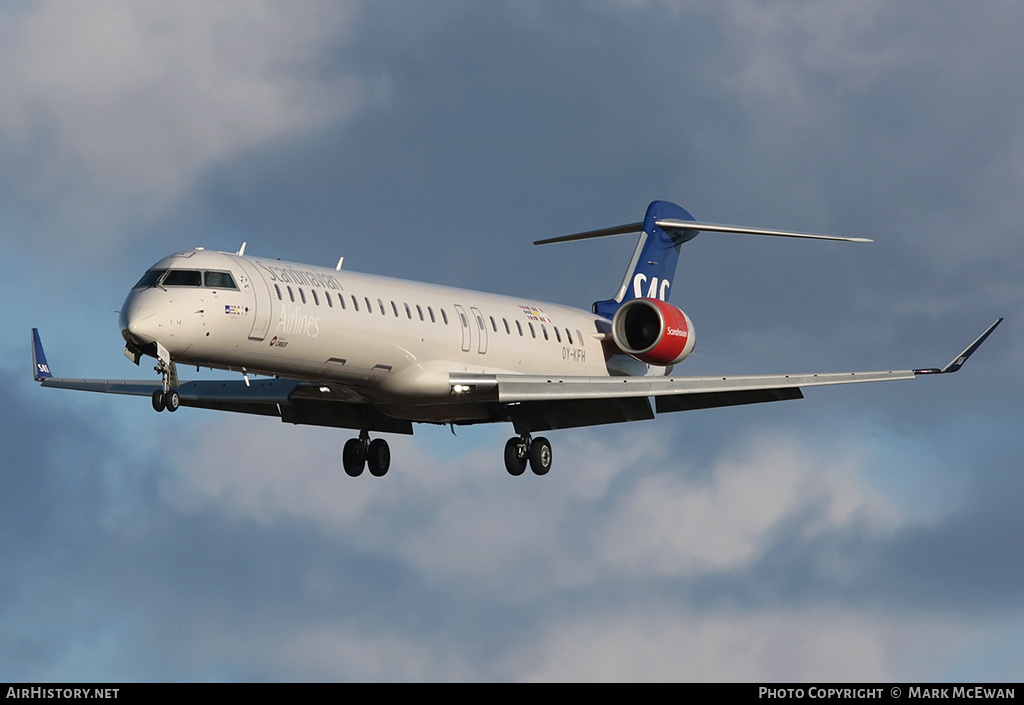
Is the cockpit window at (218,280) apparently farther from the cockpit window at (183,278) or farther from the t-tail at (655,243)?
the t-tail at (655,243)

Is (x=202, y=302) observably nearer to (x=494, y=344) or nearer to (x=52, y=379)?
(x=494, y=344)

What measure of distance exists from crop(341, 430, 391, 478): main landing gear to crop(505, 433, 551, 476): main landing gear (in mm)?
3215

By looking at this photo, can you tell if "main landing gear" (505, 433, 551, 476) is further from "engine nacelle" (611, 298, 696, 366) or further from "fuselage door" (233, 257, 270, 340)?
"fuselage door" (233, 257, 270, 340)

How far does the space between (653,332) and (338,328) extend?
9.98 m

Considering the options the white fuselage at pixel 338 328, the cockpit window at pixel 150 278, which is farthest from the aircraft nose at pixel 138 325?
the cockpit window at pixel 150 278

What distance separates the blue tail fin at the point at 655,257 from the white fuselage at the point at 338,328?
17.4 feet

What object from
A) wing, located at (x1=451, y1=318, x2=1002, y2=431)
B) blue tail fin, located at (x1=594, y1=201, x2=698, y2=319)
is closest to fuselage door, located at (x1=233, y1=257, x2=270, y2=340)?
wing, located at (x1=451, y1=318, x2=1002, y2=431)

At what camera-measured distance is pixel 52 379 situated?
40.1 metres

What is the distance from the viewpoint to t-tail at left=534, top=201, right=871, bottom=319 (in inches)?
1668

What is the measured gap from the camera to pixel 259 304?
3044 cm

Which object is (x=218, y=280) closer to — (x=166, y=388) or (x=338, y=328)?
(x=166, y=388)

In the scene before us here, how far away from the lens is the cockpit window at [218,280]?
30117 millimetres
